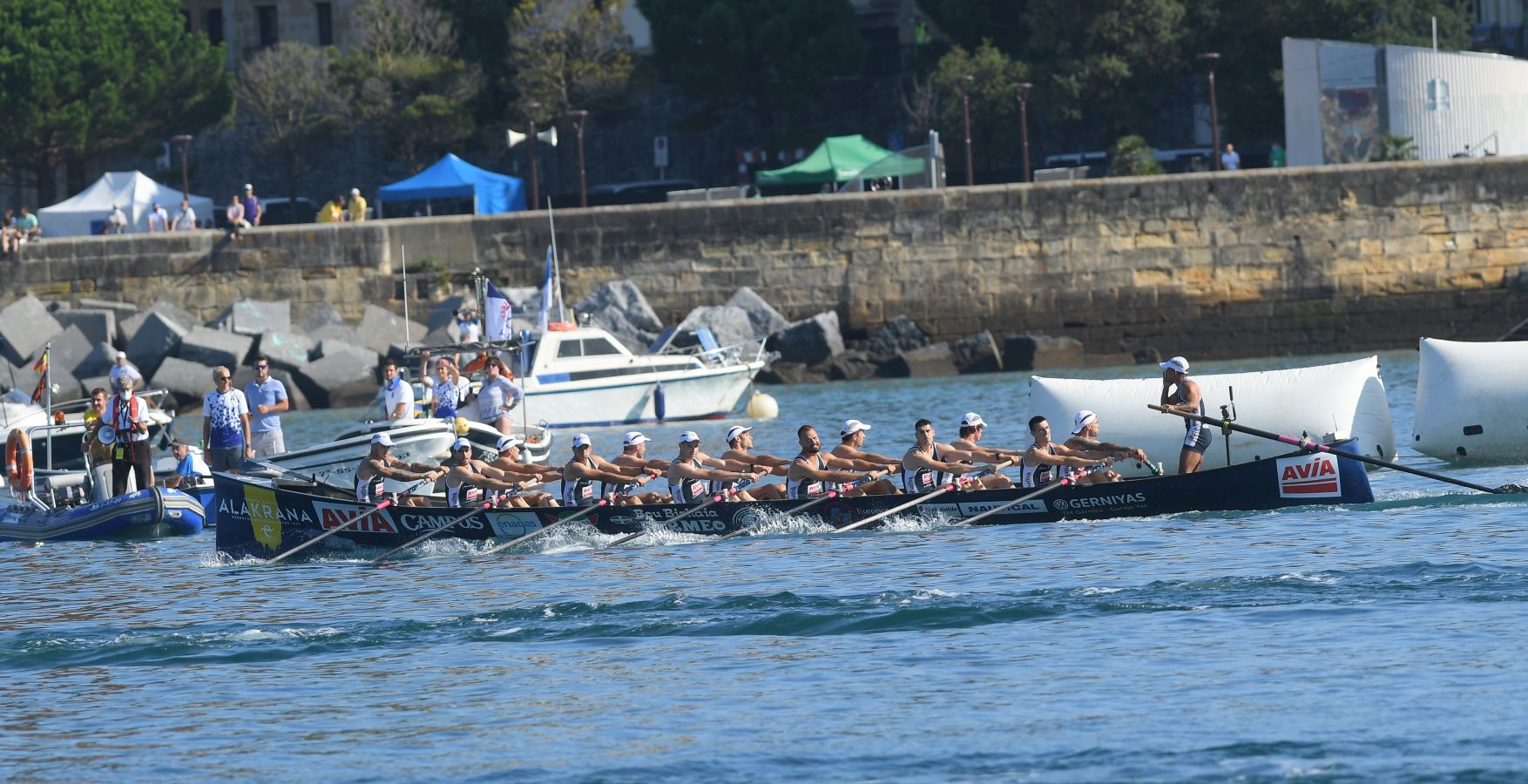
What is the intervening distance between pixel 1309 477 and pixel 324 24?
49131mm

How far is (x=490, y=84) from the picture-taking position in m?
55.1

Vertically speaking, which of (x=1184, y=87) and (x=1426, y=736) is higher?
(x=1184, y=87)

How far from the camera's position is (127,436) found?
22.5 meters

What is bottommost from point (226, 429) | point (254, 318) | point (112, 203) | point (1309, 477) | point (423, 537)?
point (423, 537)

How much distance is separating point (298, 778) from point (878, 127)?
43808 mm

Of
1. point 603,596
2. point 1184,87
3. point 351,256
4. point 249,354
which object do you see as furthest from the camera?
point 1184,87

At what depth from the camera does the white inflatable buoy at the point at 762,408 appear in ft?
109

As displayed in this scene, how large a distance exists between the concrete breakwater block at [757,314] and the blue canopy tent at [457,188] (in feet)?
26.2

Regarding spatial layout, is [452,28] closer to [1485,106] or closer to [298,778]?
[1485,106]

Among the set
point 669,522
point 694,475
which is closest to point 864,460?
point 694,475

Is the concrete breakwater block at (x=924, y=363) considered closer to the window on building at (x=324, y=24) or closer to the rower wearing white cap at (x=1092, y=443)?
the rower wearing white cap at (x=1092, y=443)

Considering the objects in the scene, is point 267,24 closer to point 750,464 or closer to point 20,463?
point 20,463

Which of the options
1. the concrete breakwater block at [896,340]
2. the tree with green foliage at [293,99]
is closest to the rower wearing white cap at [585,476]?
the concrete breakwater block at [896,340]

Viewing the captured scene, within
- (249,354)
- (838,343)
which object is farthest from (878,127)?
(249,354)
